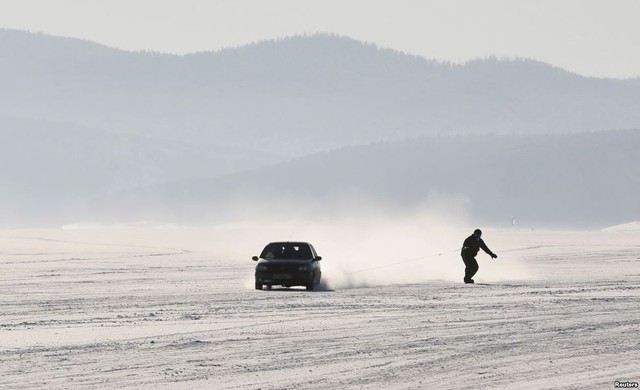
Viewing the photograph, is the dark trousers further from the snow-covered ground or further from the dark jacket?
the snow-covered ground

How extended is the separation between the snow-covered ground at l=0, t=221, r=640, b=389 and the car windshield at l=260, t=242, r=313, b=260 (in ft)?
3.03

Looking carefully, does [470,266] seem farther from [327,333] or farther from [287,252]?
[327,333]

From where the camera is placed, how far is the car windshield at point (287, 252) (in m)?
35.4

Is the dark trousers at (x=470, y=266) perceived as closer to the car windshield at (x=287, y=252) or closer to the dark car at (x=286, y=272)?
the car windshield at (x=287, y=252)

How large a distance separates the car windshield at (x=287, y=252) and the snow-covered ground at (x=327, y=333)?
36.4 inches

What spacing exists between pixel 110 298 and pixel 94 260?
102ft

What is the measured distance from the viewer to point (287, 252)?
117 ft

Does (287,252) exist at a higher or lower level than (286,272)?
higher

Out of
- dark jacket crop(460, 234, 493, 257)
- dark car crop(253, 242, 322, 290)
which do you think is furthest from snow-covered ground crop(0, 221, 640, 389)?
dark jacket crop(460, 234, 493, 257)

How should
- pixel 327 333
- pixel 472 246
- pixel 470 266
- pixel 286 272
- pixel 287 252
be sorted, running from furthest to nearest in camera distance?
pixel 470 266 → pixel 472 246 → pixel 287 252 → pixel 286 272 → pixel 327 333

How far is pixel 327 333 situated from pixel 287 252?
14.6m

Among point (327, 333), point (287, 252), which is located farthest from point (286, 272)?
point (327, 333)

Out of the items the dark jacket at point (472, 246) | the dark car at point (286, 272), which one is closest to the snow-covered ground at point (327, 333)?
the dark car at point (286, 272)

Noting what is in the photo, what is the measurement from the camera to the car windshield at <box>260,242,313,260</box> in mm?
35438
